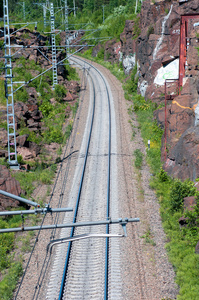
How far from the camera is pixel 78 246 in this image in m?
14.5

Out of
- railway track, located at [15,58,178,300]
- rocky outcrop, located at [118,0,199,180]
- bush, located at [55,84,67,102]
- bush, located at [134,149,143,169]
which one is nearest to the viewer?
railway track, located at [15,58,178,300]

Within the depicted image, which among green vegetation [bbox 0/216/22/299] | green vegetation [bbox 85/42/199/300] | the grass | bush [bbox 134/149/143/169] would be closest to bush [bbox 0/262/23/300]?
green vegetation [bbox 0/216/22/299]

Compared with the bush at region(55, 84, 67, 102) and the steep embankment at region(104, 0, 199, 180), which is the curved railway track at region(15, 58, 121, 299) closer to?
the steep embankment at region(104, 0, 199, 180)

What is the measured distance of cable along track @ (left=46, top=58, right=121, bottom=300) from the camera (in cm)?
1206

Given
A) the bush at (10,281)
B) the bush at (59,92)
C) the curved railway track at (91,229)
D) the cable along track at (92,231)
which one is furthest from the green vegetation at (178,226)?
the bush at (59,92)

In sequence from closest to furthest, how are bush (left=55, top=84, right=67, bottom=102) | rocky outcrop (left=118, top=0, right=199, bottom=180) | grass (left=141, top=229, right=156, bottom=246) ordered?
grass (left=141, top=229, right=156, bottom=246), rocky outcrop (left=118, top=0, right=199, bottom=180), bush (left=55, top=84, right=67, bottom=102)

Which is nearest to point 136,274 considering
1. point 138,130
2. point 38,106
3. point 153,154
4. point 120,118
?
point 153,154

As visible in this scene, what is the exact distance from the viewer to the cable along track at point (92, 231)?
1206cm

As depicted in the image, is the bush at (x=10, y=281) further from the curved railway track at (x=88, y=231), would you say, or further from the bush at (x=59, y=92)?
the bush at (x=59, y=92)

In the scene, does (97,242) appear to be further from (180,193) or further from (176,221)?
(180,193)

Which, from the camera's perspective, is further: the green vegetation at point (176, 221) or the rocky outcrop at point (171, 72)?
the rocky outcrop at point (171, 72)

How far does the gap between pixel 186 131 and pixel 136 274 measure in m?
9.81

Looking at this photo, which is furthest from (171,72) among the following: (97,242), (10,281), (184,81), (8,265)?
(10,281)

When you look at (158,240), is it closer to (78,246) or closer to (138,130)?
(78,246)
